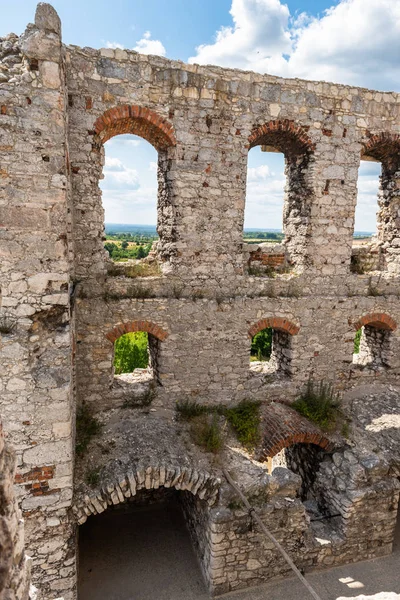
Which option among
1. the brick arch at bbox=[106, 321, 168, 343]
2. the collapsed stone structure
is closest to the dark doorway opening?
the collapsed stone structure

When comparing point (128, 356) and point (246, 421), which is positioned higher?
point (246, 421)

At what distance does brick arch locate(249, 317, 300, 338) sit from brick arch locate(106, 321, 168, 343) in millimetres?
2037

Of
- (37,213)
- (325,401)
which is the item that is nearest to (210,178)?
(37,213)

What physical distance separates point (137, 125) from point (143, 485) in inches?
271

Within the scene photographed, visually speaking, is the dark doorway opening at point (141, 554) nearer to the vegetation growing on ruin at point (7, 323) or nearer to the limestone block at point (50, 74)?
the vegetation growing on ruin at point (7, 323)

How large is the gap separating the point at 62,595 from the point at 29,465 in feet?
7.99

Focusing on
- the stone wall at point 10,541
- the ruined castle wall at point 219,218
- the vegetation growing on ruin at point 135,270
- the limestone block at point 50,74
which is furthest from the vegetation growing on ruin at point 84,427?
the limestone block at point 50,74

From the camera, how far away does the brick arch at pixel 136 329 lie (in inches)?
327

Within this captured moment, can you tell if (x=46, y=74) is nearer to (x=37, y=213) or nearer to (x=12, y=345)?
(x=37, y=213)

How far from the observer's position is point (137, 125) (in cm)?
827

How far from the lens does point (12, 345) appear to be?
5.84 meters

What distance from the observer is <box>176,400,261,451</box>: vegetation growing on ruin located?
341 inches

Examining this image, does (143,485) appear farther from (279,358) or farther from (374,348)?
(374,348)

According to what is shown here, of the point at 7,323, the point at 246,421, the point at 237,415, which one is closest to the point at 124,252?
the point at 237,415
